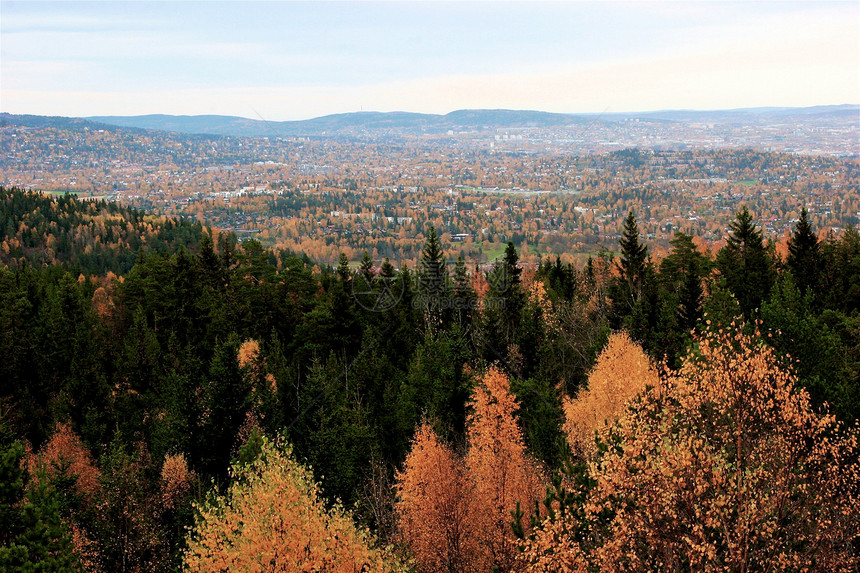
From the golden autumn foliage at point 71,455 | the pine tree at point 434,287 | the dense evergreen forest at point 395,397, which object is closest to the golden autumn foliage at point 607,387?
the dense evergreen forest at point 395,397

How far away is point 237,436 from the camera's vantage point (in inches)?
1388

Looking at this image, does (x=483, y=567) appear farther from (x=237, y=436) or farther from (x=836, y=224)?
(x=836, y=224)

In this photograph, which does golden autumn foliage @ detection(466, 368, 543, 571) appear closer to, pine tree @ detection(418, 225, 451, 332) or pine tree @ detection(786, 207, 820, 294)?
pine tree @ detection(418, 225, 451, 332)

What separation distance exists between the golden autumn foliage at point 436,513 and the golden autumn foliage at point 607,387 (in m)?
8.70

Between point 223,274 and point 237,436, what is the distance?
28104mm

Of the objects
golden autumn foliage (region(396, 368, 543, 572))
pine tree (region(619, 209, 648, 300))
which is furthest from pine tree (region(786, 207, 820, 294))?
golden autumn foliage (region(396, 368, 543, 572))

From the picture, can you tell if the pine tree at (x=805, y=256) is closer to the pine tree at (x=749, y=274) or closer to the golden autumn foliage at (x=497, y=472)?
the pine tree at (x=749, y=274)

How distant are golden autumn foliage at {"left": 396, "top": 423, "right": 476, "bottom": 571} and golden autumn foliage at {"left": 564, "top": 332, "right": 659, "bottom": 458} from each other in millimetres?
8701

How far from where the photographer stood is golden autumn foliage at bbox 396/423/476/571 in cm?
2742

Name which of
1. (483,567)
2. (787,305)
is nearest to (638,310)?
(787,305)

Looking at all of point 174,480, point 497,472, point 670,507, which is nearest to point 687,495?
point 670,507

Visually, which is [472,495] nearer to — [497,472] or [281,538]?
[497,472]

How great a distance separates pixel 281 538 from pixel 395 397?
2475cm

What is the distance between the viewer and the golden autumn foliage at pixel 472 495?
2748 centimetres
